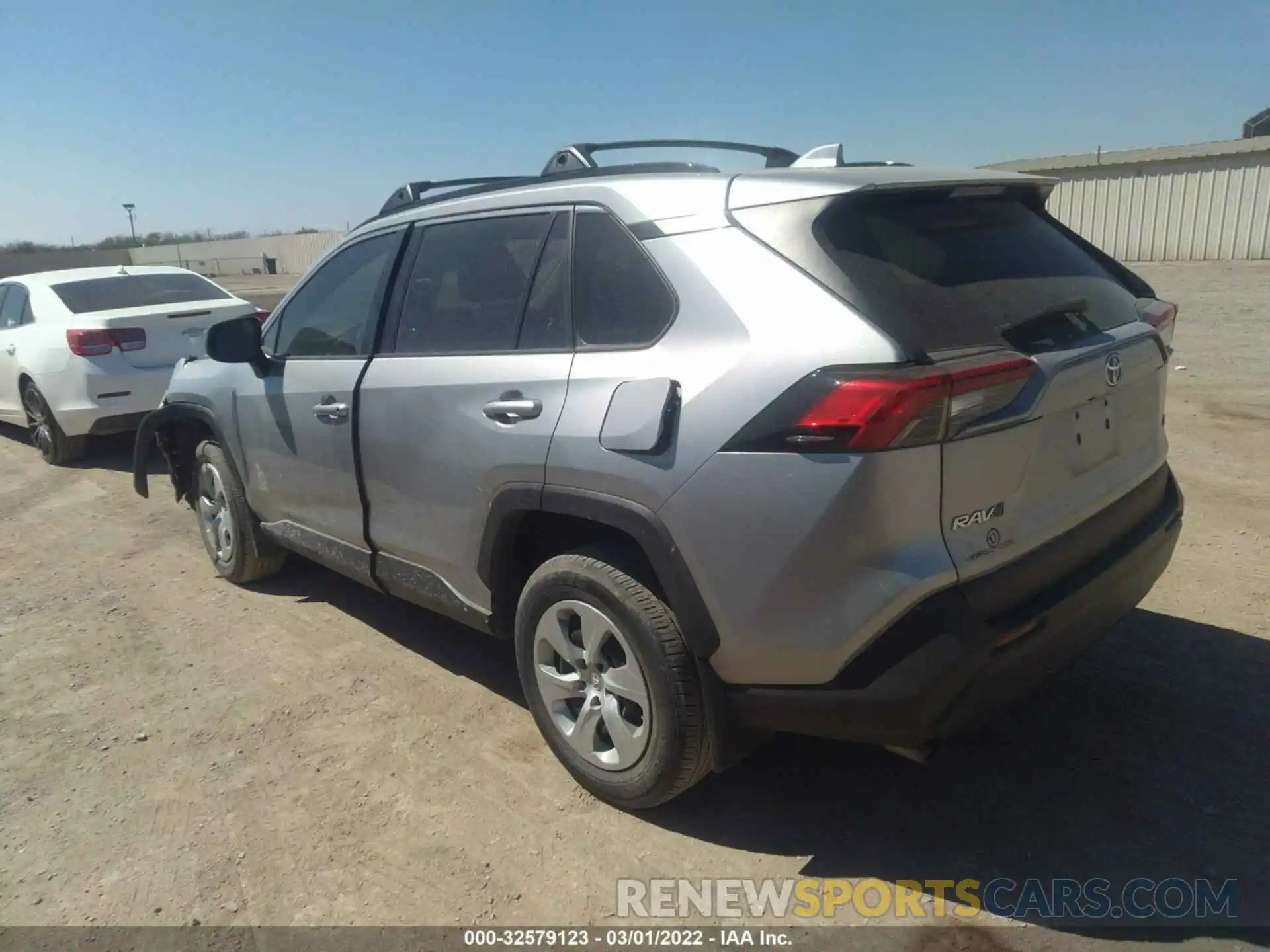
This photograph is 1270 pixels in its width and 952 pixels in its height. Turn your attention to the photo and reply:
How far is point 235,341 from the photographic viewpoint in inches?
163

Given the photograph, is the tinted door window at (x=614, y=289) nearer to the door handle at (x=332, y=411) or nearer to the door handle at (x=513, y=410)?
the door handle at (x=513, y=410)

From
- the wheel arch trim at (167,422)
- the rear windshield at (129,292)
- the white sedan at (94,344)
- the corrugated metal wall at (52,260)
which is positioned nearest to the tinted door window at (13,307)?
the white sedan at (94,344)

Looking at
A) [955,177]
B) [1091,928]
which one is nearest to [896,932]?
[1091,928]

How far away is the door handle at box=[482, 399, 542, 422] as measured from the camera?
2.83 metres

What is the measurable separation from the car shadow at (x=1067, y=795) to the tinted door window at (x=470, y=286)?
1745mm

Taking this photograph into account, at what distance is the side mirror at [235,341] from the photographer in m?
4.11

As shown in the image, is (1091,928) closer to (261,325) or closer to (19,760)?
(19,760)

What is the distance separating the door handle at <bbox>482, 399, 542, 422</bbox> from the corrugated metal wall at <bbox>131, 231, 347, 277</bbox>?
3974cm

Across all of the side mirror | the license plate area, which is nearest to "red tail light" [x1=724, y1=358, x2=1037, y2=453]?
the license plate area

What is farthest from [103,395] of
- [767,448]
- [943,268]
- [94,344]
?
[943,268]

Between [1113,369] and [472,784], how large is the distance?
243 cm

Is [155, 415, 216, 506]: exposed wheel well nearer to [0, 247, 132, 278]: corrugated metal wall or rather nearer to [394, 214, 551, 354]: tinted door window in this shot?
[394, 214, 551, 354]: tinted door window

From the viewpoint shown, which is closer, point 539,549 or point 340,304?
point 539,549

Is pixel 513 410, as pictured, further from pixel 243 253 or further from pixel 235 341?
pixel 243 253
